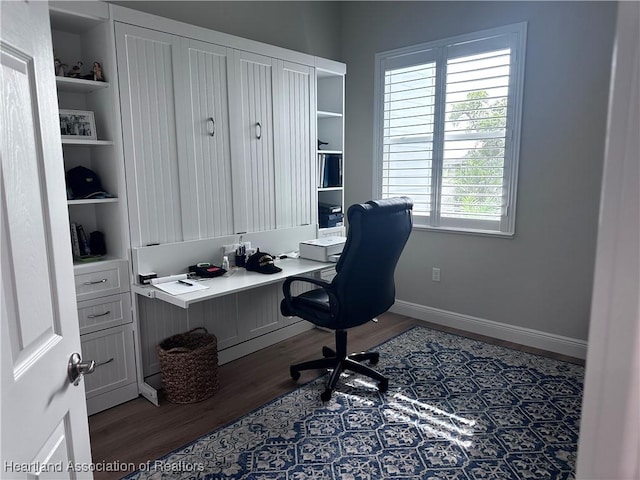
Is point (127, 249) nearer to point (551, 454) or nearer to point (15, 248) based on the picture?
point (15, 248)

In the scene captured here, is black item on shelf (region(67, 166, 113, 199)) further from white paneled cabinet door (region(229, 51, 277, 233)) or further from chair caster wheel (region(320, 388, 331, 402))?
chair caster wheel (region(320, 388, 331, 402))

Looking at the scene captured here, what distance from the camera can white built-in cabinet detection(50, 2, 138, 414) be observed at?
2.37m

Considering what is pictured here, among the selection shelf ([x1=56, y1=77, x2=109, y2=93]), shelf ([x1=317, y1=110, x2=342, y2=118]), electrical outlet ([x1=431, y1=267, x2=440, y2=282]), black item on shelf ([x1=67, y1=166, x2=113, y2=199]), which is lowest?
electrical outlet ([x1=431, y1=267, x2=440, y2=282])

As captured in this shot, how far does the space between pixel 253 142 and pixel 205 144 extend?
413mm

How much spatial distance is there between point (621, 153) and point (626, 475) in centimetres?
46

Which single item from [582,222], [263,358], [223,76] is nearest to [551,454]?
[582,222]

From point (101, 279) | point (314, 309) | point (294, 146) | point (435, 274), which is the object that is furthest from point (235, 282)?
point (435, 274)

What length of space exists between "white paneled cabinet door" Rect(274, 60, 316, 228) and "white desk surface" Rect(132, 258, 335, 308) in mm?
516

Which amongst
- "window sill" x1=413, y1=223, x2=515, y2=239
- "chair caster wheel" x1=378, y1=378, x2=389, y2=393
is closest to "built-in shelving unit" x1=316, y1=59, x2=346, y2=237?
"window sill" x1=413, y1=223, x2=515, y2=239

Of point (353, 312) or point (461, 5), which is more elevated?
point (461, 5)

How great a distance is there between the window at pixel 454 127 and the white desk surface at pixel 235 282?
4.33 feet

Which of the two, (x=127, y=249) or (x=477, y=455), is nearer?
(x=477, y=455)

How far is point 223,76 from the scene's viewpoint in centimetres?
292

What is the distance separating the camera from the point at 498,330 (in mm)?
3543
